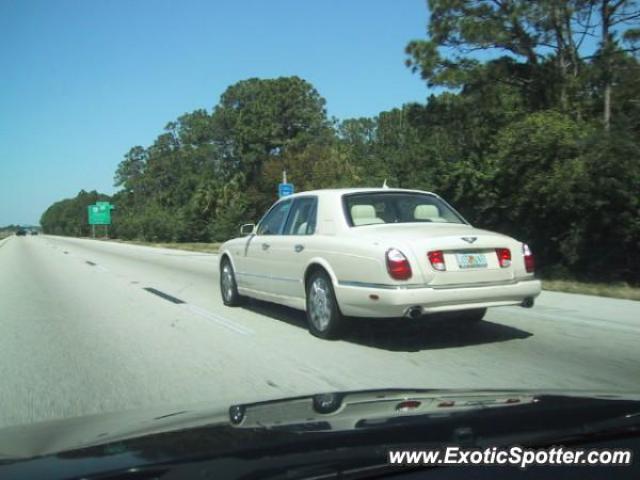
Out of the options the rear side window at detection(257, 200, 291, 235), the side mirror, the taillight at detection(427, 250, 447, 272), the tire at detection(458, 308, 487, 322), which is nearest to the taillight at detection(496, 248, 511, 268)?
the taillight at detection(427, 250, 447, 272)

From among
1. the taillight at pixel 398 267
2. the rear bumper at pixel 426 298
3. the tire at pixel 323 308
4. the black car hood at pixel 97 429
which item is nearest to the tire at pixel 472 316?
the rear bumper at pixel 426 298

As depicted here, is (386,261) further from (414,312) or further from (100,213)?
(100,213)

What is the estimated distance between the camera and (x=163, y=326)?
31.7ft

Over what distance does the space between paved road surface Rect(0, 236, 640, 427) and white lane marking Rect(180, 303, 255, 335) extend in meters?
0.02

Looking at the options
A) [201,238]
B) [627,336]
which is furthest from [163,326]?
[201,238]

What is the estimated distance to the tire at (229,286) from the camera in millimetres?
11070

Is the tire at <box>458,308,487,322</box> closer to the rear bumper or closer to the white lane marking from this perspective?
the rear bumper

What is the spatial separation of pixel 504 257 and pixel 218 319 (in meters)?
4.45

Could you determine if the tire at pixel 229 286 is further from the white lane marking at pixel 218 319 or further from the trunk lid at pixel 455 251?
the trunk lid at pixel 455 251

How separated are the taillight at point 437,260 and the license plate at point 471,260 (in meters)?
0.19

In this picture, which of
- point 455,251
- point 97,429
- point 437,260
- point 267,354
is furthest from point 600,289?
point 97,429

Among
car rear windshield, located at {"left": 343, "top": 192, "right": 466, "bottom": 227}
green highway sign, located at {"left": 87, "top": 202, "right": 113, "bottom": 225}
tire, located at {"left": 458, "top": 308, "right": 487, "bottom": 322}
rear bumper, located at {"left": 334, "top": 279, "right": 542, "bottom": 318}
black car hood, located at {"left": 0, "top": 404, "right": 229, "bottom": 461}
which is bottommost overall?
tire, located at {"left": 458, "top": 308, "right": 487, "bottom": 322}

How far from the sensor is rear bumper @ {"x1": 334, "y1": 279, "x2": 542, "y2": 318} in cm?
677

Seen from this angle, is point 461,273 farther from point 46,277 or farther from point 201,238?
point 201,238
